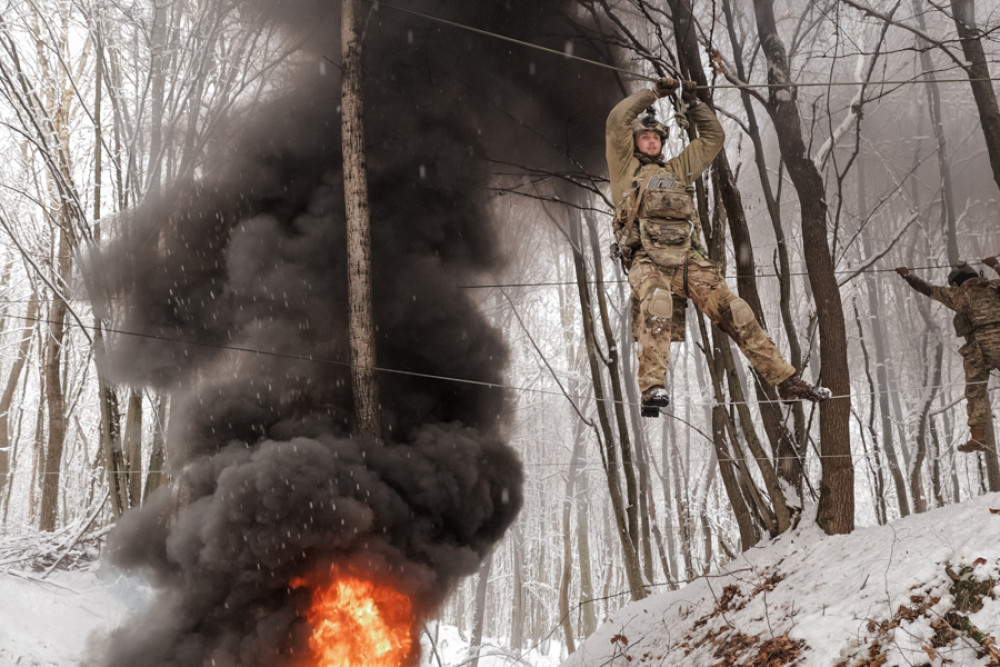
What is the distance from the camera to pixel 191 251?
32.6 feet

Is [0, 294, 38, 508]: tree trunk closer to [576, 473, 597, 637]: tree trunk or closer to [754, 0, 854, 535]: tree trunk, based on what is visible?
[576, 473, 597, 637]: tree trunk

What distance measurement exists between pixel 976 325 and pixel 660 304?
3997 millimetres

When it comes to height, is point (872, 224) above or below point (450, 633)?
above

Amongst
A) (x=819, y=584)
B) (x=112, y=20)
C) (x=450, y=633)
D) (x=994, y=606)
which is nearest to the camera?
(x=994, y=606)

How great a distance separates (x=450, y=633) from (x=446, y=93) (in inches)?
724

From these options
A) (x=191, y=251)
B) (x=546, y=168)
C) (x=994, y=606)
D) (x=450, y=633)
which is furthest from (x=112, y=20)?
(x=450, y=633)

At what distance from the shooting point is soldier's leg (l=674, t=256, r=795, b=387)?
4938 millimetres

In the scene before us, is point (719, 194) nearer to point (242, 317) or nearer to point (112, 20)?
point (242, 317)

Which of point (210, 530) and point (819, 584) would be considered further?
point (210, 530)

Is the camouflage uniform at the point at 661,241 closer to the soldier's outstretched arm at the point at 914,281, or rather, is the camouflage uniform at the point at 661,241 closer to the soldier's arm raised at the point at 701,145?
the soldier's arm raised at the point at 701,145

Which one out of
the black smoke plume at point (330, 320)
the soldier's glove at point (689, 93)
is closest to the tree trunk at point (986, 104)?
the soldier's glove at point (689, 93)

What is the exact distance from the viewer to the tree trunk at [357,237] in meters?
7.84

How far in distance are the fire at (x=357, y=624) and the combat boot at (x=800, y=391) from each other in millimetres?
4985

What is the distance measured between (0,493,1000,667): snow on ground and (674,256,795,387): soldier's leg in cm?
144
